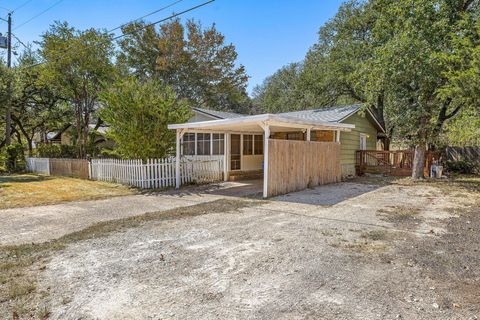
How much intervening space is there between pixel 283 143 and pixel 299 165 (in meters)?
1.29

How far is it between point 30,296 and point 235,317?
2.09 metres

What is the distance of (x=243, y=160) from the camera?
13.6 meters

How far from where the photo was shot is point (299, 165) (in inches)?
394

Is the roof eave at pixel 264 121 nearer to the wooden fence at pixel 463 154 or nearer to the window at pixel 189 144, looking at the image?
the window at pixel 189 144

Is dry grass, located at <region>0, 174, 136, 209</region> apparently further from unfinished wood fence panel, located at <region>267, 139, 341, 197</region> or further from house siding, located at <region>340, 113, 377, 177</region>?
house siding, located at <region>340, 113, 377, 177</region>

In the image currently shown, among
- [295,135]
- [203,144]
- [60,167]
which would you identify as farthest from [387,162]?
[60,167]

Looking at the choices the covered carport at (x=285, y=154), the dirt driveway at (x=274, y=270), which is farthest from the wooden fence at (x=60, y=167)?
the dirt driveway at (x=274, y=270)

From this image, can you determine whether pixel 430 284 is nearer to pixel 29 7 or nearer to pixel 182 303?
pixel 182 303

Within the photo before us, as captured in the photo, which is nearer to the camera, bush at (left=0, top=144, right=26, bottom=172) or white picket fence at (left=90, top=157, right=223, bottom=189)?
white picket fence at (left=90, top=157, right=223, bottom=189)

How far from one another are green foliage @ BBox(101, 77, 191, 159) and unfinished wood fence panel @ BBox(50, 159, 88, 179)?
344cm

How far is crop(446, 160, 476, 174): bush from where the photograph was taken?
1543cm

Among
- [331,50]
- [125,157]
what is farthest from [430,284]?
[331,50]

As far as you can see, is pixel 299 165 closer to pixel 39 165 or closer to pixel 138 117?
pixel 138 117

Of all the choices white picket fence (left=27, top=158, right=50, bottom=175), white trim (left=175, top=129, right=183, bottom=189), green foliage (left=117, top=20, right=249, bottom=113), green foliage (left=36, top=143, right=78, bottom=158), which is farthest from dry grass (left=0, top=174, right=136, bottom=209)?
green foliage (left=117, top=20, right=249, bottom=113)
